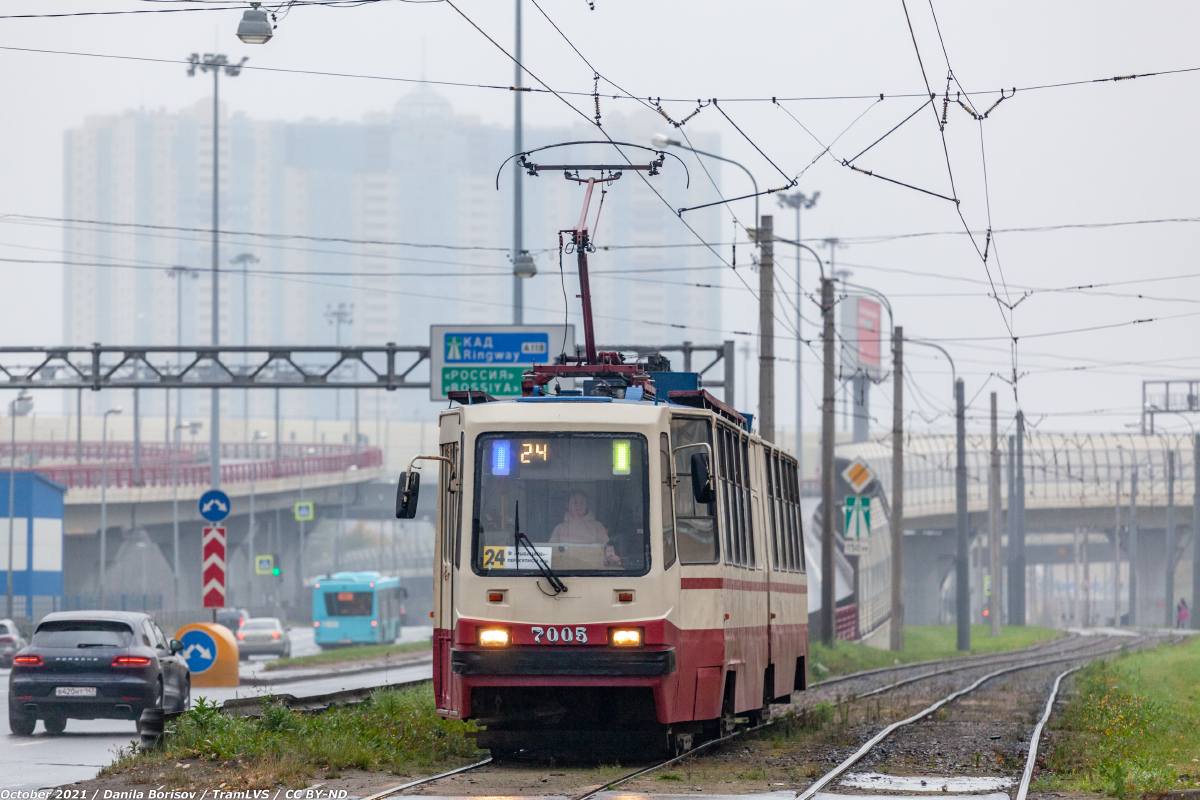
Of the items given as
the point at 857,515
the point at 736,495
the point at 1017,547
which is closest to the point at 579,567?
the point at 736,495

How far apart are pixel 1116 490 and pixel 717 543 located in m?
81.4

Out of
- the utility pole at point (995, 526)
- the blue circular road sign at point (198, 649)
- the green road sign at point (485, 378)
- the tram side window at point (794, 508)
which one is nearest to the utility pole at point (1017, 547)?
the utility pole at point (995, 526)

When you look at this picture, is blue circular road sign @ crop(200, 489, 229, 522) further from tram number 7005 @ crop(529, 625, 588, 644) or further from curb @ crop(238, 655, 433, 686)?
tram number 7005 @ crop(529, 625, 588, 644)

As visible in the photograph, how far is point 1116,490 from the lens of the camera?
299ft

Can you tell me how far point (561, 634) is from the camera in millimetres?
13305

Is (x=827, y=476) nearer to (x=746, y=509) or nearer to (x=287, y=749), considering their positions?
(x=746, y=509)

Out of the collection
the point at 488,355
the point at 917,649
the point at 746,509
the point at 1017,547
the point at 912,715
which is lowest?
the point at 917,649

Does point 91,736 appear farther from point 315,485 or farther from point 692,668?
point 315,485

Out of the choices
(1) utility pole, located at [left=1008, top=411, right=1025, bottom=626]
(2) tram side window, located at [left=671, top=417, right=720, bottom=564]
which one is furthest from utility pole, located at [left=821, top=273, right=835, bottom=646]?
(1) utility pole, located at [left=1008, top=411, right=1025, bottom=626]

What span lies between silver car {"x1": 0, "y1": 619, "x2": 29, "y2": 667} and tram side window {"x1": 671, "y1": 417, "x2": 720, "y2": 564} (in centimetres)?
3241

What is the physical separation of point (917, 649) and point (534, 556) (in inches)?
1510

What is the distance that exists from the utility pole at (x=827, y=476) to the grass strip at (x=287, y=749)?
60.0 feet

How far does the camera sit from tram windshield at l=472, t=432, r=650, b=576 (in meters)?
13.5

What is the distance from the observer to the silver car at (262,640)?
51.4 m
